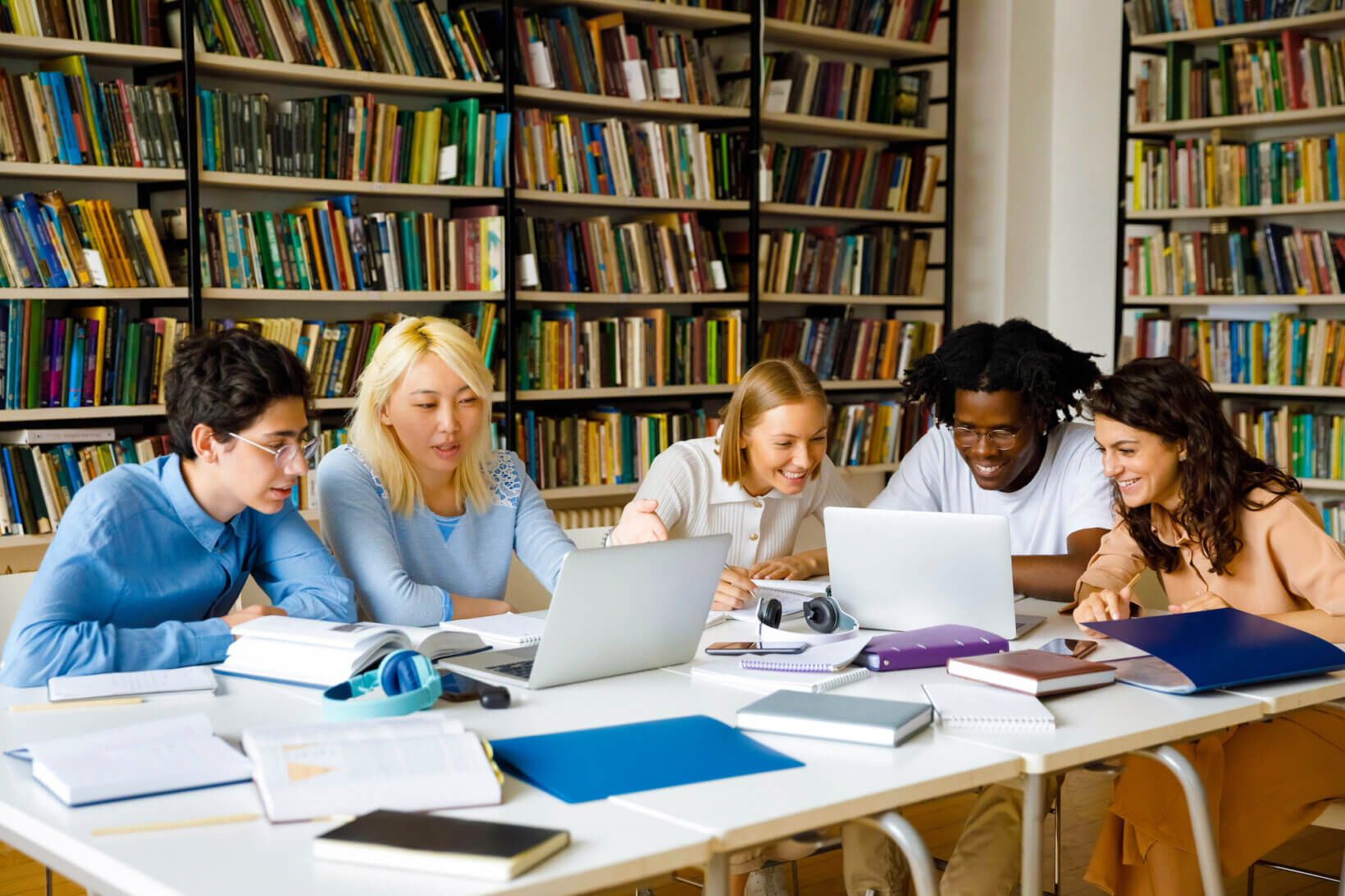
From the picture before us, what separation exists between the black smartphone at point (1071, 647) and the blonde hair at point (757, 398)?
2.57ft

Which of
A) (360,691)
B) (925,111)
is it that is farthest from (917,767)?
(925,111)

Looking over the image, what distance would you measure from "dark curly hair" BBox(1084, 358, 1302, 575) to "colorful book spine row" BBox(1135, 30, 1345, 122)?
2.62 metres

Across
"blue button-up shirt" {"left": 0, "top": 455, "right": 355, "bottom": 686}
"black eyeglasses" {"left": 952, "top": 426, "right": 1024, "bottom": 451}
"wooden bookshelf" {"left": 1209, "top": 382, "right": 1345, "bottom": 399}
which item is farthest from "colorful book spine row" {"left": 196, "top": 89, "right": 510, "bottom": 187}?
"wooden bookshelf" {"left": 1209, "top": 382, "right": 1345, "bottom": 399}

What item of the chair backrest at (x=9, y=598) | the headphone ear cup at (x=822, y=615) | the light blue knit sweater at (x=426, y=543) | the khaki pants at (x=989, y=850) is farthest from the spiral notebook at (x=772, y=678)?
the chair backrest at (x=9, y=598)

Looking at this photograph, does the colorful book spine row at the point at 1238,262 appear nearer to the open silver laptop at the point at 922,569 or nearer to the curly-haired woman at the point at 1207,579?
the curly-haired woman at the point at 1207,579

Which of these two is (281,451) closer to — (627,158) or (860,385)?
(627,158)

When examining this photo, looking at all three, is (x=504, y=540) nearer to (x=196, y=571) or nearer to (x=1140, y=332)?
(x=196, y=571)

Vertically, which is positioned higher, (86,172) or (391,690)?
(86,172)

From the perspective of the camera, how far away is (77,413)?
3371 mm

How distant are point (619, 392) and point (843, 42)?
5.20ft

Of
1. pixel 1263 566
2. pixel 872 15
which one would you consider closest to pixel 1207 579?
pixel 1263 566

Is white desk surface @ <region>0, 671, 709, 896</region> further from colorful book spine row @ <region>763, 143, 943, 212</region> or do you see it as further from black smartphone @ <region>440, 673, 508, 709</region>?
colorful book spine row @ <region>763, 143, 943, 212</region>

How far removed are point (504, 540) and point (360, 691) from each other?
99 centimetres

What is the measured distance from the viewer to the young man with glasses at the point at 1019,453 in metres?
2.71
